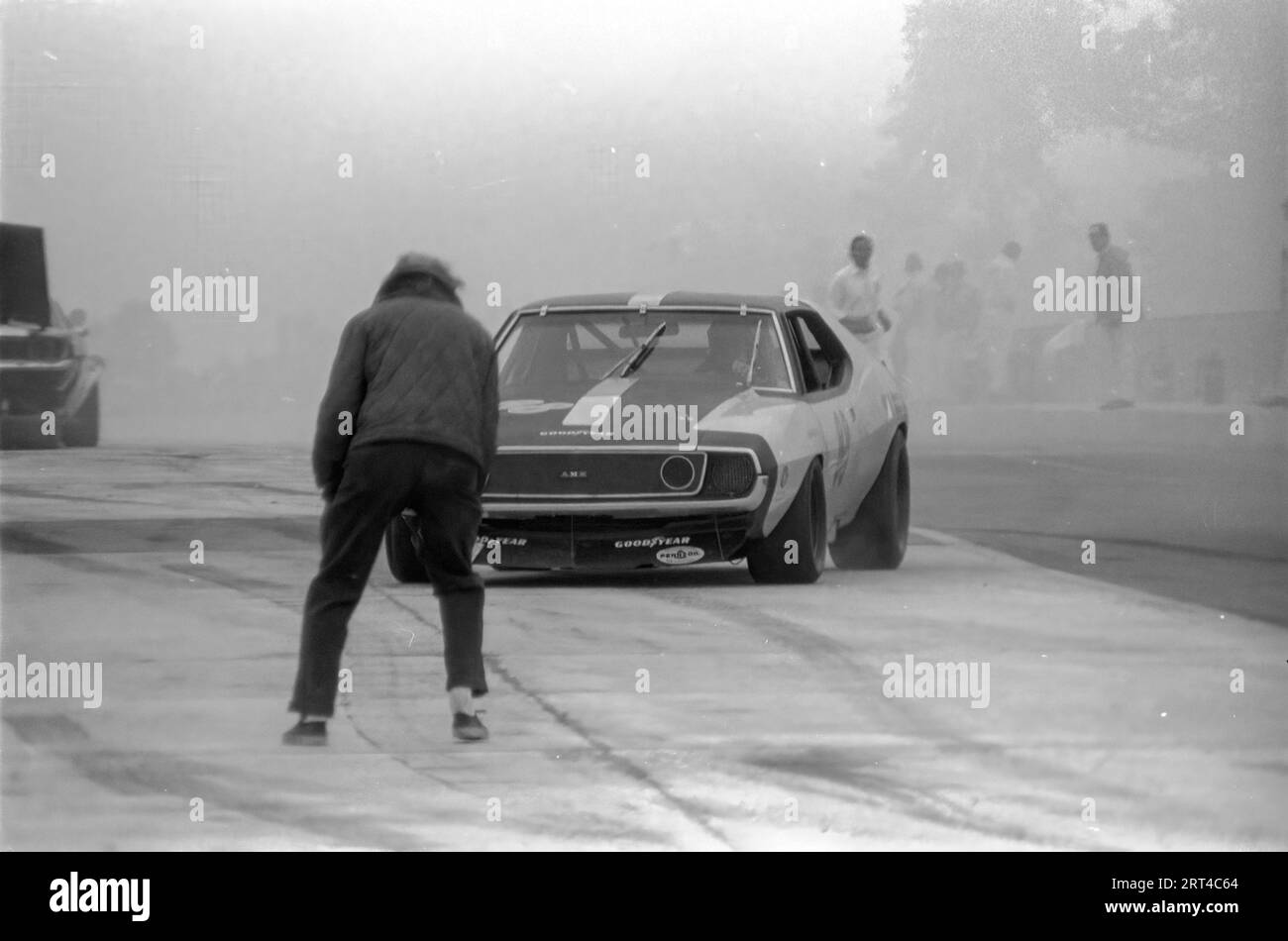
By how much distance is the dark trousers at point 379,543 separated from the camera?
671cm

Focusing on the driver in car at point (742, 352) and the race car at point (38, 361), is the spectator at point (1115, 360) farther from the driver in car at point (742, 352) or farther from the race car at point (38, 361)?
the race car at point (38, 361)

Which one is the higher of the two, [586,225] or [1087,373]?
[586,225]

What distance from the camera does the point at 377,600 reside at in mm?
9727

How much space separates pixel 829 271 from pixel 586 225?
281cm

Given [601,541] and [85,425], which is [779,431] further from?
[85,425]

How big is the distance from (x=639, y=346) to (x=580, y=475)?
1.11 m

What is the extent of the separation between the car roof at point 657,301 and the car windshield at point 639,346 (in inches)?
1.4

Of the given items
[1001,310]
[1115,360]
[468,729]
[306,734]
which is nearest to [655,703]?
[468,729]

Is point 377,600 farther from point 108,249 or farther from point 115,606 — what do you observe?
point 108,249
